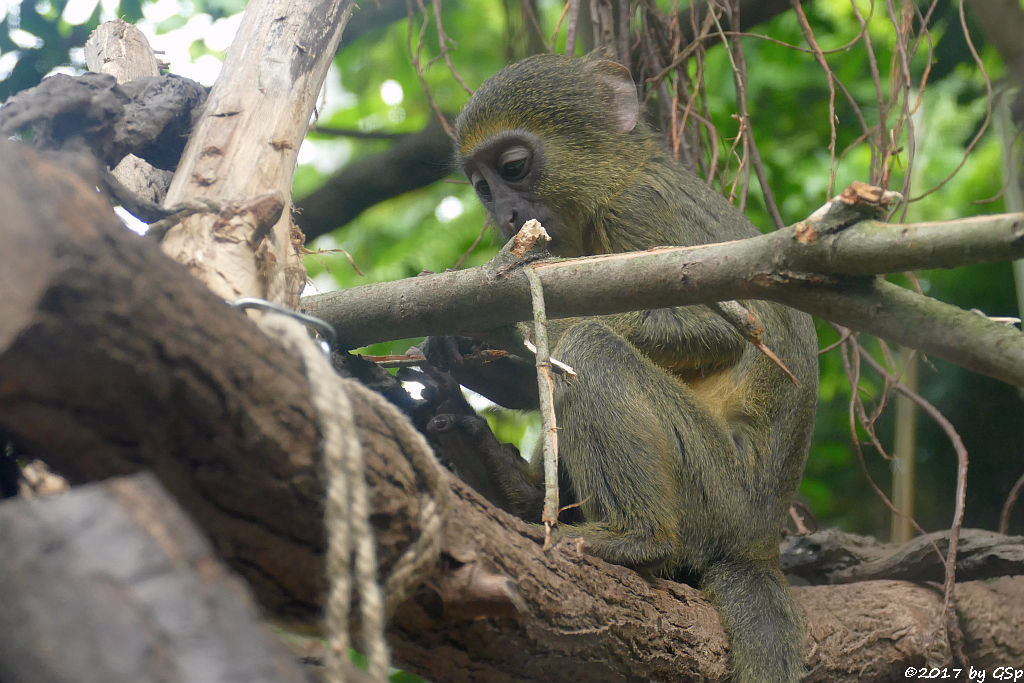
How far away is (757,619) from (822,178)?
501cm

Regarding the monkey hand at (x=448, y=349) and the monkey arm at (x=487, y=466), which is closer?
the monkey arm at (x=487, y=466)

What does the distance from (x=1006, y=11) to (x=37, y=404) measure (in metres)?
4.05

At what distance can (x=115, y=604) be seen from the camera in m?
1.15

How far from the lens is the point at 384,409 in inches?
78.8

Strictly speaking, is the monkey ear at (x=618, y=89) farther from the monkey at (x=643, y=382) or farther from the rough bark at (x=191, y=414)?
the rough bark at (x=191, y=414)

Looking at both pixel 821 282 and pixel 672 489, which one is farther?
pixel 672 489

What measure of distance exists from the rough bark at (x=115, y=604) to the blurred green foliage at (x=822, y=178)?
4.95 metres

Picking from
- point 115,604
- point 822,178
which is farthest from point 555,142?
point 115,604

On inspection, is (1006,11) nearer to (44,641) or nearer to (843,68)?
(843,68)

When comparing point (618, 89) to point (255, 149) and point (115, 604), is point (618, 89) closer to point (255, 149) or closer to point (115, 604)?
point (255, 149)

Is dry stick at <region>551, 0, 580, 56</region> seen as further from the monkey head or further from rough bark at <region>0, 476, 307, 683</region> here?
rough bark at <region>0, 476, 307, 683</region>

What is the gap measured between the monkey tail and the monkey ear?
8.73ft

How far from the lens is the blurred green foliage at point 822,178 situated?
6941 millimetres

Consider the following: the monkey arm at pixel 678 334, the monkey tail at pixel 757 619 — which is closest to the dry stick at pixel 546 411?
the monkey tail at pixel 757 619
